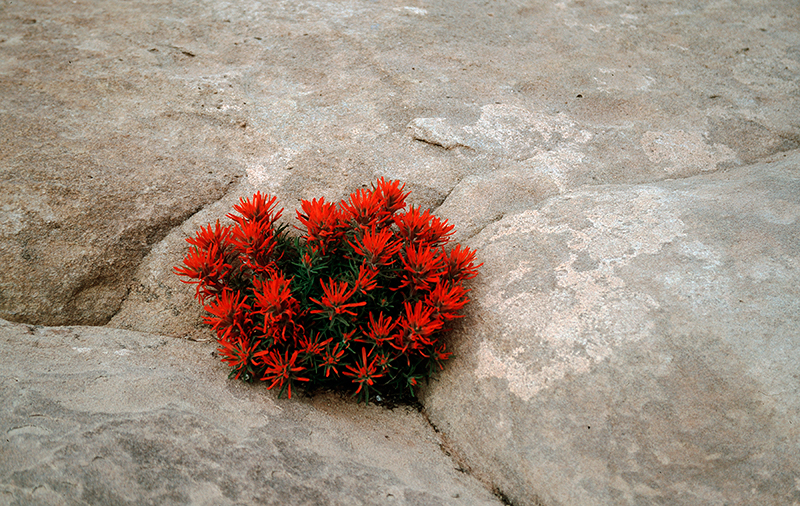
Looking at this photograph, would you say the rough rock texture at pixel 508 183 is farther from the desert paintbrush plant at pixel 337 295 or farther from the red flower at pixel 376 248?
the red flower at pixel 376 248

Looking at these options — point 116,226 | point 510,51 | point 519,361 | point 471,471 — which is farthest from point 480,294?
point 510,51

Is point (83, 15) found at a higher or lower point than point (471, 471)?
higher

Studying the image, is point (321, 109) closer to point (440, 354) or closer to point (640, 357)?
point (440, 354)

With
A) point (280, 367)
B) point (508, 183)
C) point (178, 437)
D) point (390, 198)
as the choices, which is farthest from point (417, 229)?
point (178, 437)

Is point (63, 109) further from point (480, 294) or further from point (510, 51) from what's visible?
point (510, 51)

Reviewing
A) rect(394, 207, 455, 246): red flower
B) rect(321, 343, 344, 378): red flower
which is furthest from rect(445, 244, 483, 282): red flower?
rect(321, 343, 344, 378): red flower

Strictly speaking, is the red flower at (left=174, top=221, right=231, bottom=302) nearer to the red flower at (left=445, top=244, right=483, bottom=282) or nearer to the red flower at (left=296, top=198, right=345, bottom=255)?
the red flower at (left=296, top=198, right=345, bottom=255)
